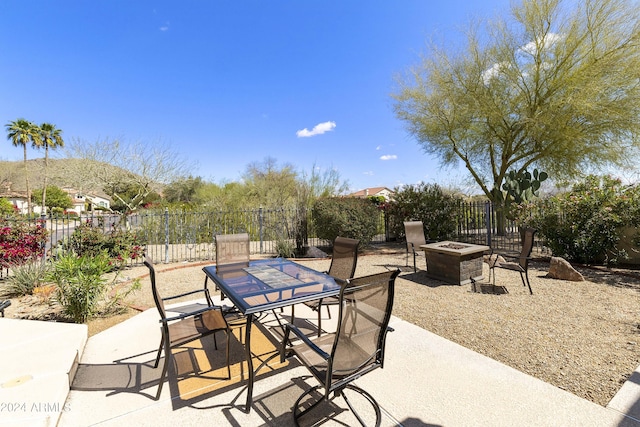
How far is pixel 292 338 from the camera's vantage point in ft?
10.3

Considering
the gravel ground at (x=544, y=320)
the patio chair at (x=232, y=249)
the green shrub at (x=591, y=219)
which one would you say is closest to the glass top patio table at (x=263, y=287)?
the patio chair at (x=232, y=249)

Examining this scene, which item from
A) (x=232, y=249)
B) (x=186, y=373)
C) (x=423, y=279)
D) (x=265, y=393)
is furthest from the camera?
(x=423, y=279)

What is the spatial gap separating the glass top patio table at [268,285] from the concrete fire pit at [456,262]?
324cm

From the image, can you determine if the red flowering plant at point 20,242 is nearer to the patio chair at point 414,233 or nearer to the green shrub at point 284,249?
the green shrub at point 284,249

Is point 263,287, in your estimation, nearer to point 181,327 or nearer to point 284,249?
point 181,327

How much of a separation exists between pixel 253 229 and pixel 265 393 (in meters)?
9.96

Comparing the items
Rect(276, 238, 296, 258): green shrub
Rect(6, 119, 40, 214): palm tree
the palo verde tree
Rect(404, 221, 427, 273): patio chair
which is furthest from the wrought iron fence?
Rect(6, 119, 40, 214): palm tree

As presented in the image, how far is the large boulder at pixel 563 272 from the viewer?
18.1 ft

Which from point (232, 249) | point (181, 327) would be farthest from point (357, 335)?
point (232, 249)

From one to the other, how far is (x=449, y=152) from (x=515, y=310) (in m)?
10.1

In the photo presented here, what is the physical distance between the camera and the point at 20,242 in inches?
222

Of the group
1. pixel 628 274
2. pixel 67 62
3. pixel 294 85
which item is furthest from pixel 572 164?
pixel 67 62

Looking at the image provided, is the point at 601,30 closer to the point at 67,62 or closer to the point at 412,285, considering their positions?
the point at 412,285

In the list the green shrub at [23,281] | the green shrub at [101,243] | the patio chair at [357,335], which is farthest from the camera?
the green shrub at [101,243]
